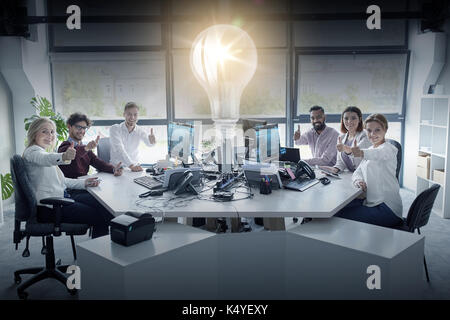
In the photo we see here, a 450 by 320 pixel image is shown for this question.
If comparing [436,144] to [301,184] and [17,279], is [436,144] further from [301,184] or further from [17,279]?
[17,279]

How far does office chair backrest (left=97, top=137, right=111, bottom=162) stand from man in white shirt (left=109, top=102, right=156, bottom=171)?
5 cm

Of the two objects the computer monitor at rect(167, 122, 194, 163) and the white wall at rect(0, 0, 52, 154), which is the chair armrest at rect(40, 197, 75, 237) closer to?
the computer monitor at rect(167, 122, 194, 163)

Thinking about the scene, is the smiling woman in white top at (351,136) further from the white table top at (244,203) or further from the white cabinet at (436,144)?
the white cabinet at (436,144)

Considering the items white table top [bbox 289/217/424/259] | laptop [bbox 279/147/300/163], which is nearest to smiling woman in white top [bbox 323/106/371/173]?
laptop [bbox 279/147/300/163]

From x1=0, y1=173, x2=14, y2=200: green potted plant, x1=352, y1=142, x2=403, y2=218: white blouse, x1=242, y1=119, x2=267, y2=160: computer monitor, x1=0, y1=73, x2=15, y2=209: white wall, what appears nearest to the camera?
x1=352, y1=142, x2=403, y2=218: white blouse

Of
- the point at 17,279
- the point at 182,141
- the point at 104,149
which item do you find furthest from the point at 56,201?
the point at 104,149

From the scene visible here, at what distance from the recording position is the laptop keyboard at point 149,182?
349cm

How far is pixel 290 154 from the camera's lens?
13.4 ft

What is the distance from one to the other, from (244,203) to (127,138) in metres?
2.29

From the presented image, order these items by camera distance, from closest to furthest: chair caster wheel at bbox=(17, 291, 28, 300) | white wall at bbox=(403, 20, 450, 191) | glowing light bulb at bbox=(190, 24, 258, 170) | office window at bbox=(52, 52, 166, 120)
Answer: chair caster wheel at bbox=(17, 291, 28, 300)
glowing light bulb at bbox=(190, 24, 258, 170)
white wall at bbox=(403, 20, 450, 191)
office window at bbox=(52, 52, 166, 120)

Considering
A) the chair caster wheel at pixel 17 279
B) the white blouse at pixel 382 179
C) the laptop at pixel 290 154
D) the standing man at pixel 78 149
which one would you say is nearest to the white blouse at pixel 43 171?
the standing man at pixel 78 149

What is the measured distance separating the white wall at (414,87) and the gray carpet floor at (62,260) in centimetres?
136

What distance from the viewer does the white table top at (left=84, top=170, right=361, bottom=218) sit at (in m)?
2.78

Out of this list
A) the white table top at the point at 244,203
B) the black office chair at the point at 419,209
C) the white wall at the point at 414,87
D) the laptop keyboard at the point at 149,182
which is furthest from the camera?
the white wall at the point at 414,87
